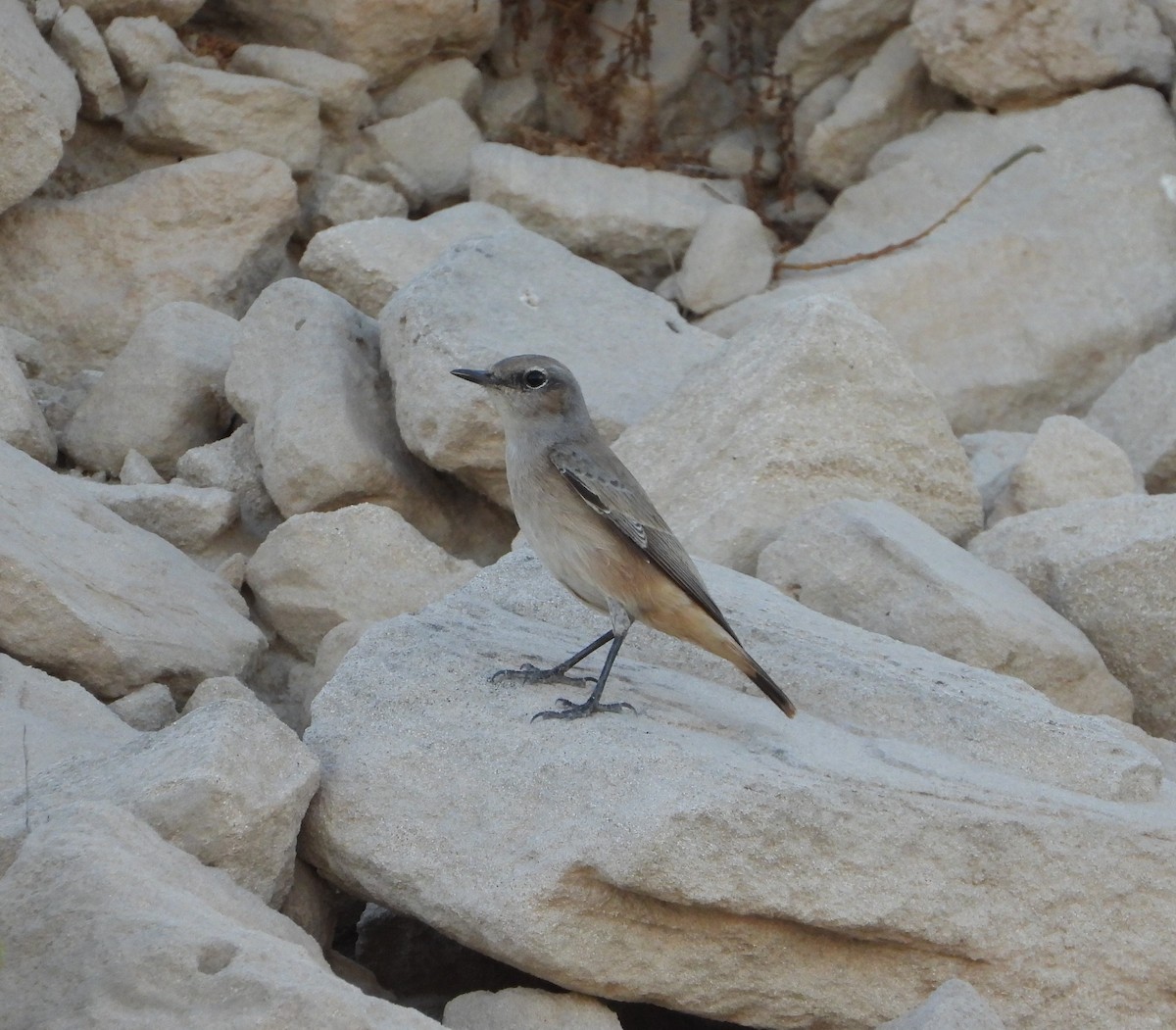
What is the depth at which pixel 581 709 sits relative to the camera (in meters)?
5.52

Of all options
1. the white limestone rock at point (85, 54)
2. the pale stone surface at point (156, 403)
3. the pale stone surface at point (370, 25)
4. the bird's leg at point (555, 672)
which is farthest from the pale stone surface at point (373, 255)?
the bird's leg at point (555, 672)

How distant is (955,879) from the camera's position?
198 inches

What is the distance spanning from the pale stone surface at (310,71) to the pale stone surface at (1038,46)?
11.8 ft

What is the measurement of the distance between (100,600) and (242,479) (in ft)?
6.15

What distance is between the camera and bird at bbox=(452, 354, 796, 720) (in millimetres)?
5758

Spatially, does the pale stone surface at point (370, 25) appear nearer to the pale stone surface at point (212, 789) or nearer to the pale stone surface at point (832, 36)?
the pale stone surface at point (832, 36)

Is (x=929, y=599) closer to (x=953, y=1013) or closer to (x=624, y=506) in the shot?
(x=624, y=506)

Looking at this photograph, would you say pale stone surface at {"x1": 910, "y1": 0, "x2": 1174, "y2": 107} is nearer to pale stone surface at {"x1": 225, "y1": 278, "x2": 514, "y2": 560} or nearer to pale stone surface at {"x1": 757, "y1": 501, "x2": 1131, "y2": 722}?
pale stone surface at {"x1": 225, "y1": 278, "x2": 514, "y2": 560}

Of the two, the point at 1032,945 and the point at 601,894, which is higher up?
the point at 601,894

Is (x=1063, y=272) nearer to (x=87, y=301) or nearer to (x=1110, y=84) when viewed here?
(x=1110, y=84)

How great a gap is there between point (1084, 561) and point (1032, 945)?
2639 mm

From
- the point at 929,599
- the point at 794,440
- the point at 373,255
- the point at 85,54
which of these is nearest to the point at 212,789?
the point at 929,599

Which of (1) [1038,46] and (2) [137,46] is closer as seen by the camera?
(2) [137,46]

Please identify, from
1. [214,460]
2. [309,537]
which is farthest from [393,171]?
[309,537]
